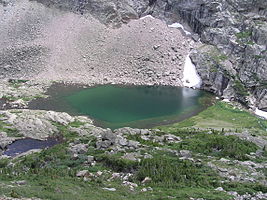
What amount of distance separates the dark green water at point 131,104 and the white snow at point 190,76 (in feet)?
11.8

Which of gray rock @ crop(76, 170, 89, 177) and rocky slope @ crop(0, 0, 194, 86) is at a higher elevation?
rocky slope @ crop(0, 0, 194, 86)

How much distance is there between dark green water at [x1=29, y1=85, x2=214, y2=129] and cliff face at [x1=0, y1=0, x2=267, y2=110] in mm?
8704

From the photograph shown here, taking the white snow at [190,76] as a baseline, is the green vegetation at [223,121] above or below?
below

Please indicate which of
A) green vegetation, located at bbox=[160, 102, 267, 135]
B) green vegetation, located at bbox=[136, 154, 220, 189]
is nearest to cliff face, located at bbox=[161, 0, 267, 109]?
green vegetation, located at bbox=[160, 102, 267, 135]

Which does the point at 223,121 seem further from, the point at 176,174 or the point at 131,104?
the point at 176,174

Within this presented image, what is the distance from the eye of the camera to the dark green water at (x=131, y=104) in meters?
64.5

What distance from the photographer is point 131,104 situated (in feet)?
241

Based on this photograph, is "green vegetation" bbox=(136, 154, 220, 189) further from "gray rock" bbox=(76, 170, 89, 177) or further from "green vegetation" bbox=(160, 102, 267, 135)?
"green vegetation" bbox=(160, 102, 267, 135)

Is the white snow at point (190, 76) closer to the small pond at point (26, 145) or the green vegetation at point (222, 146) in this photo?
the small pond at point (26, 145)

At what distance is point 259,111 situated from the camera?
76.2m

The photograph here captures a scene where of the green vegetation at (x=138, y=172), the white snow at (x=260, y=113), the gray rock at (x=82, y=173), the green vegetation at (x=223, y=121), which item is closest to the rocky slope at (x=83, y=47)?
the green vegetation at (x=223, y=121)

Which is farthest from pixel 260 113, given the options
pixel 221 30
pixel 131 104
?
pixel 221 30

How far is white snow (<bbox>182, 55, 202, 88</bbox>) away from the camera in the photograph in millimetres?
87938

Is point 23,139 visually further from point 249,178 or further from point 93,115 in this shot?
point 249,178
